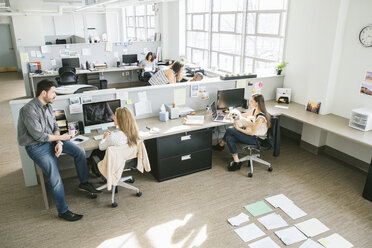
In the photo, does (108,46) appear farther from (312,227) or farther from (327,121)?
(312,227)

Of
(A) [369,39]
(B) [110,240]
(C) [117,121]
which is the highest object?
(A) [369,39]

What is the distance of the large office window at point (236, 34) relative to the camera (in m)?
5.54

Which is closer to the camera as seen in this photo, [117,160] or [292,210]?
[117,160]

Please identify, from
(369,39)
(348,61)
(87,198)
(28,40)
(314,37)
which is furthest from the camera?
(28,40)

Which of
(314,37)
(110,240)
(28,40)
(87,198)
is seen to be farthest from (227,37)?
(28,40)

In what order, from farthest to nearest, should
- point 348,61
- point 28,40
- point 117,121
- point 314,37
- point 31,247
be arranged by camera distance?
point 28,40 → point 314,37 → point 348,61 → point 117,121 → point 31,247

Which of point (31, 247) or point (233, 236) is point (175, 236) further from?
point (31, 247)

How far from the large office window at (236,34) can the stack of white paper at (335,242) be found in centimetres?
305

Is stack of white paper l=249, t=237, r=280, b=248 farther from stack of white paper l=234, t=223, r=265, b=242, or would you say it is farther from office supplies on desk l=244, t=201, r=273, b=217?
office supplies on desk l=244, t=201, r=273, b=217

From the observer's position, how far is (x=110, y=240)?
2709mm

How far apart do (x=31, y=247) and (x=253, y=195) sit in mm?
2337

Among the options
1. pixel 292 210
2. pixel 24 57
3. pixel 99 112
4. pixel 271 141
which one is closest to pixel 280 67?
pixel 271 141

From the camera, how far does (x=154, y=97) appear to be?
3914 millimetres

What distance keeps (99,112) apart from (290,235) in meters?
2.46
